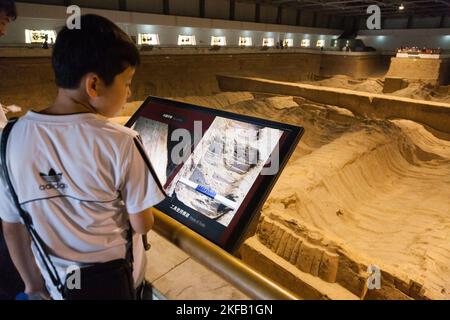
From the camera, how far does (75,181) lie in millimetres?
1021

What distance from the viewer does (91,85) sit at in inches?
39.7

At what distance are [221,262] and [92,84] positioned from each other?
33.0 inches

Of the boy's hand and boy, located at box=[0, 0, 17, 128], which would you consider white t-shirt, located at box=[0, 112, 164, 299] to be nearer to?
the boy's hand

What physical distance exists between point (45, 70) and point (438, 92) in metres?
14.2

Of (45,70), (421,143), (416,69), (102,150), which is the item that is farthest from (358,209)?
(416,69)

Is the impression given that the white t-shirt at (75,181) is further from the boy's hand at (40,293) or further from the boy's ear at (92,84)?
the boy's hand at (40,293)

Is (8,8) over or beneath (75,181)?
over

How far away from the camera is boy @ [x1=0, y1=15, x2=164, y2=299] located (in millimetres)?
Answer: 983

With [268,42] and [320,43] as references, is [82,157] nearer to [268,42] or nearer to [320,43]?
[268,42]

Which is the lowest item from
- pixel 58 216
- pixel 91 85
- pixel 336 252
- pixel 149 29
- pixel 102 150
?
pixel 336 252

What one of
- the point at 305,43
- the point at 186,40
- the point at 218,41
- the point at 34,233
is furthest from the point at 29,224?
the point at 305,43

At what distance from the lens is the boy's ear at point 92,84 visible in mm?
995

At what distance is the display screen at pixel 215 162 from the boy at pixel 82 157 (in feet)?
1.22
